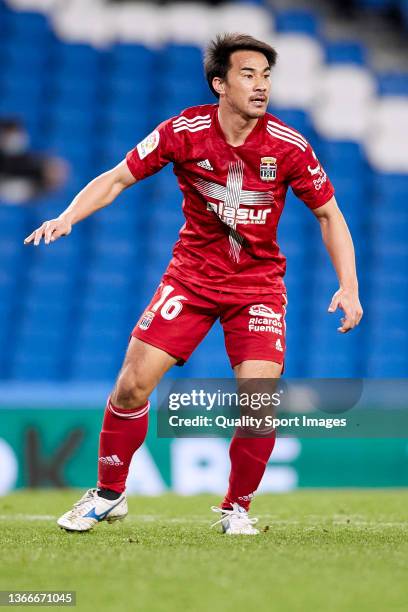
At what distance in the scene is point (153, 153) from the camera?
4945 millimetres

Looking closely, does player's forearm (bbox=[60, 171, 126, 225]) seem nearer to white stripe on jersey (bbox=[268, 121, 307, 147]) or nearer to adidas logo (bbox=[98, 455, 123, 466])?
white stripe on jersey (bbox=[268, 121, 307, 147])

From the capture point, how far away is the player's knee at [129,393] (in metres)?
4.86

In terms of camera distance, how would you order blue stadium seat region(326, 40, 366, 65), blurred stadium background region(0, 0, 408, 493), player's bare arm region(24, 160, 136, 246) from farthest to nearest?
blue stadium seat region(326, 40, 366, 65), blurred stadium background region(0, 0, 408, 493), player's bare arm region(24, 160, 136, 246)

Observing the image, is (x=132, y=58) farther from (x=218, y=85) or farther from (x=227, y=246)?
(x=227, y=246)

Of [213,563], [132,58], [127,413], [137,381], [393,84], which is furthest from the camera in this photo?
[393,84]

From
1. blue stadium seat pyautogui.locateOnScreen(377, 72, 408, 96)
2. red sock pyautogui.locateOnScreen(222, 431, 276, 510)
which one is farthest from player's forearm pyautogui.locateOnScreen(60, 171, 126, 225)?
blue stadium seat pyautogui.locateOnScreen(377, 72, 408, 96)

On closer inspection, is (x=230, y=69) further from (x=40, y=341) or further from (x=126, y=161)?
(x=40, y=341)

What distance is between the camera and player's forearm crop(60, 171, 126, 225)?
4855mm

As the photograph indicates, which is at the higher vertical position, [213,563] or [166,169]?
[166,169]

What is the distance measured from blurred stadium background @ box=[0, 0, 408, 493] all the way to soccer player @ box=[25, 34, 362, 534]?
469 centimetres

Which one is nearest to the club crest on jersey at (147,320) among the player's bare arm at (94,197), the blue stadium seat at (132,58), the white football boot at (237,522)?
the player's bare arm at (94,197)

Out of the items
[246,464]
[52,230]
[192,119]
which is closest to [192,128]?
[192,119]

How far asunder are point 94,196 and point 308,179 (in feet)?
2.95

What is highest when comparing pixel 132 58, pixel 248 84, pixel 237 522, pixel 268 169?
pixel 132 58
